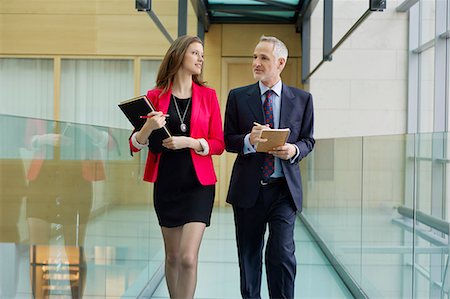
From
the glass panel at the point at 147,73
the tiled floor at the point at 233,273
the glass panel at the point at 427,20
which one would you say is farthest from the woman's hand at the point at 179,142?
the glass panel at the point at 427,20

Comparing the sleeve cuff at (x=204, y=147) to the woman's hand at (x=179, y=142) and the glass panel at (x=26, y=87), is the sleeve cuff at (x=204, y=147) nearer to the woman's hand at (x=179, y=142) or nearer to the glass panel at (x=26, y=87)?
the woman's hand at (x=179, y=142)

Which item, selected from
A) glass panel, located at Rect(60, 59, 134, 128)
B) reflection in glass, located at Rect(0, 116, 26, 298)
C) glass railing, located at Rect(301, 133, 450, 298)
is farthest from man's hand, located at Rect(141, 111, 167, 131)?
glass railing, located at Rect(301, 133, 450, 298)

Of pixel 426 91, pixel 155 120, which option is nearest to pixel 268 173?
pixel 155 120

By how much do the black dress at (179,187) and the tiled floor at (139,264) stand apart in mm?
411

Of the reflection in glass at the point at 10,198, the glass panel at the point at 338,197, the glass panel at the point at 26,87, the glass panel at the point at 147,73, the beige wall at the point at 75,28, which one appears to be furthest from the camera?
the glass panel at the point at 147,73

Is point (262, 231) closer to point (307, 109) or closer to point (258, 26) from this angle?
point (307, 109)

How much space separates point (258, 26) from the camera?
43.5 feet

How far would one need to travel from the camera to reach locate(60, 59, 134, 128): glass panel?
11.3ft

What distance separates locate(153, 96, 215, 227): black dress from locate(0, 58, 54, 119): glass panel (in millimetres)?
722

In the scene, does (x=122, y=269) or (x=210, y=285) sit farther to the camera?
(x=210, y=285)

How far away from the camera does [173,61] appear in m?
3.55

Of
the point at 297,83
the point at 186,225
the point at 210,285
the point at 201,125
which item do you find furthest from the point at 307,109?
the point at 297,83

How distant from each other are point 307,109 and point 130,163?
1.53 m

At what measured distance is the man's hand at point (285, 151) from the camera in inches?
134
